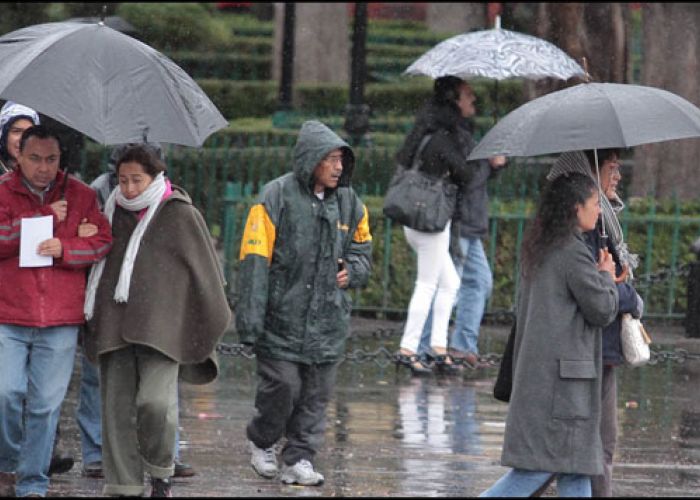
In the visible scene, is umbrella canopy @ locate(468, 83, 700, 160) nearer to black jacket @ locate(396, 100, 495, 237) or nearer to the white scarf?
the white scarf

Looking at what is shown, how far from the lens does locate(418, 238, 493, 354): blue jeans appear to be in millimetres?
11672


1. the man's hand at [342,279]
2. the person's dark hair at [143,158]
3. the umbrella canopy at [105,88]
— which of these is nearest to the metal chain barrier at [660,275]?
the man's hand at [342,279]

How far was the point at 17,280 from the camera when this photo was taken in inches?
285

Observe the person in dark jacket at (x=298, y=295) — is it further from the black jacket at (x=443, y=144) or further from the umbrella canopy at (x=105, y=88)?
the black jacket at (x=443, y=144)

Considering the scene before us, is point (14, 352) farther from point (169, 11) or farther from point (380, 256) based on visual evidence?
point (169, 11)

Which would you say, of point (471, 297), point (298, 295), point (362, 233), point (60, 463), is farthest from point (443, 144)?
point (60, 463)

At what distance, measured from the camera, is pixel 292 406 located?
8.03m

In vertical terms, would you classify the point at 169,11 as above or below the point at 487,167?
above

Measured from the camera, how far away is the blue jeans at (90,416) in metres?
8.09

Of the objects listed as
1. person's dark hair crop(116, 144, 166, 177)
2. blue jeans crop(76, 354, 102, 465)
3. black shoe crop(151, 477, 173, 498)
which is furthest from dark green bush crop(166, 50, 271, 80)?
black shoe crop(151, 477, 173, 498)

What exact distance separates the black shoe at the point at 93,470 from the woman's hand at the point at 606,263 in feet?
8.74

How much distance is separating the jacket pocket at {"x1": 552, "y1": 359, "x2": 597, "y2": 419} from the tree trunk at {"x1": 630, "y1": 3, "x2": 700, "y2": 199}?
8.96 metres

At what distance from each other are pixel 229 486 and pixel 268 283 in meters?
0.98

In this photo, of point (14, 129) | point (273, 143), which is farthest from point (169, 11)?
point (14, 129)
